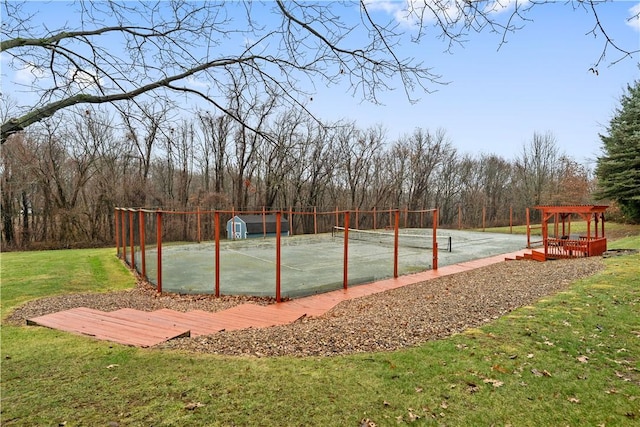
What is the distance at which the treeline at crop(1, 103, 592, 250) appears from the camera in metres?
8.55

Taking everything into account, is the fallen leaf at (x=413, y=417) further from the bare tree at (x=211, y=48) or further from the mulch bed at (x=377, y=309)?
the bare tree at (x=211, y=48)

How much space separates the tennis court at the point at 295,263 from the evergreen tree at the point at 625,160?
7306mm

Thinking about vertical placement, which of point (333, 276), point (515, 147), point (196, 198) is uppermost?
point (515, 147)

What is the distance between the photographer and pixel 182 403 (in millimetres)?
2664

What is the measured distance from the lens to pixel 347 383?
308cm

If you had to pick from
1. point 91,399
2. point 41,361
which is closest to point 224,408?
point 91,399

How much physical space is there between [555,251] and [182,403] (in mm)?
13225

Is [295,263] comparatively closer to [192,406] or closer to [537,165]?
[192,406]

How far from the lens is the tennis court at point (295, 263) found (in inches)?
355

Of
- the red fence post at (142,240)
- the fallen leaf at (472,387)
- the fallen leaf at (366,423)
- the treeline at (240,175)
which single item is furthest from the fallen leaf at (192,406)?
the red fence post at (142,240)

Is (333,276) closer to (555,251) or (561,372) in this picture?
(561,372)

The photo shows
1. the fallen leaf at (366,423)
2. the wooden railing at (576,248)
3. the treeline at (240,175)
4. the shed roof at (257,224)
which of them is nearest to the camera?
the fallen leaf at (366,423)

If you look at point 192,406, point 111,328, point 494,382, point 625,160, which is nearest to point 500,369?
point 494,382

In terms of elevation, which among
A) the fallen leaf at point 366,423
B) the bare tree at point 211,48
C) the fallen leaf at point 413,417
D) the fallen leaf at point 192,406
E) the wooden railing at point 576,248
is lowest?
the fallen leaf at point 413,417
